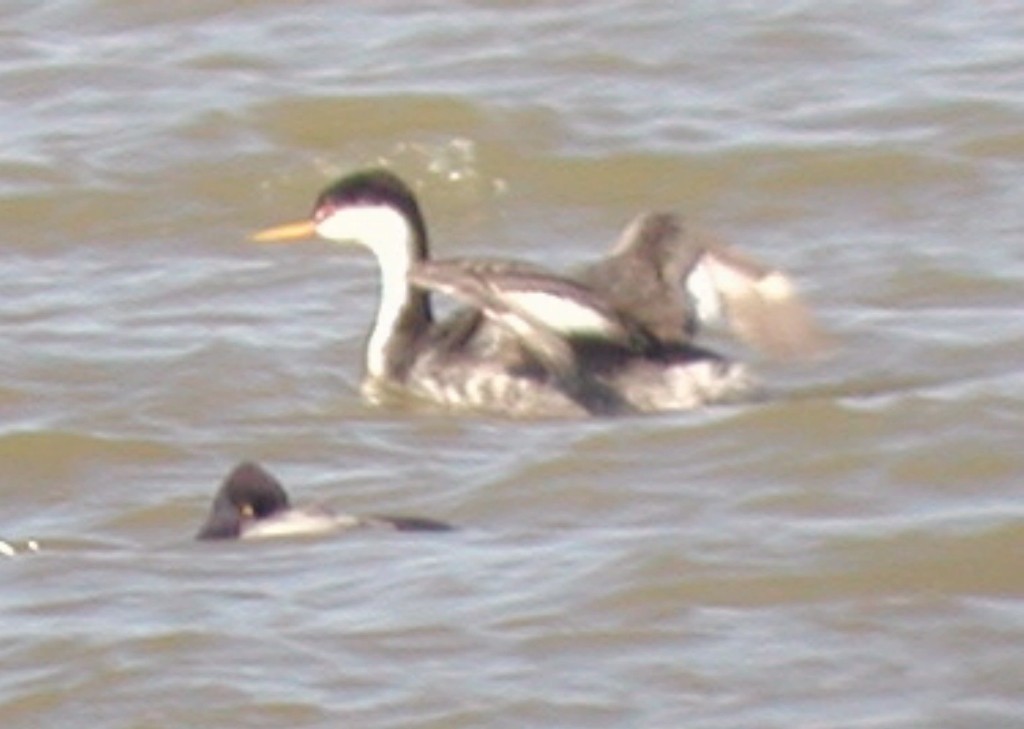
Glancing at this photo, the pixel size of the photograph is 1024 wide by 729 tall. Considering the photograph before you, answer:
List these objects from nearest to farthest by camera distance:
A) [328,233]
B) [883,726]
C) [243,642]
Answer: [883,726] → [243,642] → [328,233]

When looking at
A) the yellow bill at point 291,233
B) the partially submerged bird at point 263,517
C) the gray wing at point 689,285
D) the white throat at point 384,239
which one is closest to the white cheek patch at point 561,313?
the gray wing at point 689,285

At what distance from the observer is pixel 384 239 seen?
13664mm

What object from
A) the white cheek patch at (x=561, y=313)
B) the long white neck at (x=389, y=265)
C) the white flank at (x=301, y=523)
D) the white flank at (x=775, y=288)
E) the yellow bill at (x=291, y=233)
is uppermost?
the yellow bill at (x=291, y=233)

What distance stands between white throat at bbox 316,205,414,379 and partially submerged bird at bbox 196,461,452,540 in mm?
2331

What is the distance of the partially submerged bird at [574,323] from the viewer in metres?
12.5

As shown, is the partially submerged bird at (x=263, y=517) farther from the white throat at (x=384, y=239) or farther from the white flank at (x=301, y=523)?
the white throat at (x=384, y=239)

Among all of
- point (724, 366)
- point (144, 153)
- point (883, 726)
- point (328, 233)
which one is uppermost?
point (144, 153)

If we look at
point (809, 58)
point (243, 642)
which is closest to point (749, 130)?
point (809, 58)

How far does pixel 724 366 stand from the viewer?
12516 mm

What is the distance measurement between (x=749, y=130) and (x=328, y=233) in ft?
7.39

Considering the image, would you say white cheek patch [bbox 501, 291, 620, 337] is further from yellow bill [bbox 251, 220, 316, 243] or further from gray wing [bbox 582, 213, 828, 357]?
yellow bill [bbox 251, 220, 316, 243]

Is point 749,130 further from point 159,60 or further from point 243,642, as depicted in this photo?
point 243,642

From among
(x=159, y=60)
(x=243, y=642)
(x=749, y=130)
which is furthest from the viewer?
(x=159, y=60)

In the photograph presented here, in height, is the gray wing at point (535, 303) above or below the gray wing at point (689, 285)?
below
